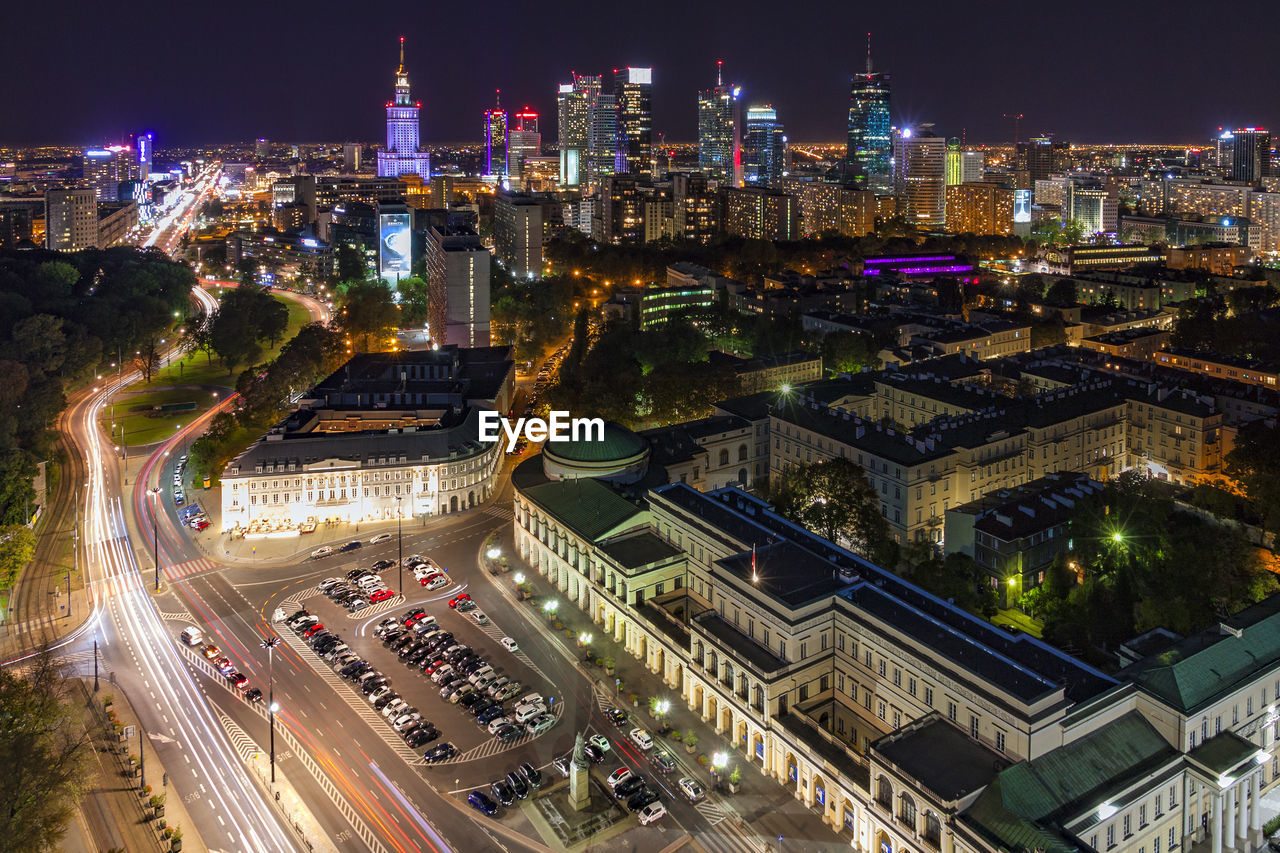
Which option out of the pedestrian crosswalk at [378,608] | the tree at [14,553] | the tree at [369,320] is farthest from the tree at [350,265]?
the pedestrian crosswalk at [378,608]

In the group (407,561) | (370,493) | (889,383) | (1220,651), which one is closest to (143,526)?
(370,493)

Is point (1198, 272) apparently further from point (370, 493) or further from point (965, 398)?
point (370, 493)

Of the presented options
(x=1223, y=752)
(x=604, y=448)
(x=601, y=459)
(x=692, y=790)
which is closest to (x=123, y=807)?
(x=692, y=790)

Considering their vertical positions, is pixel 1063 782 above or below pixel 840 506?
below

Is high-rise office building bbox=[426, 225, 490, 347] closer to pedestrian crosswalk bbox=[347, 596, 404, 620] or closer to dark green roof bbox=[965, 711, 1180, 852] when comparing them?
pedestrian crosswalk bbox=[347, 596, 404, 620]

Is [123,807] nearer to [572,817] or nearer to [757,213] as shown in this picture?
[572,817]
